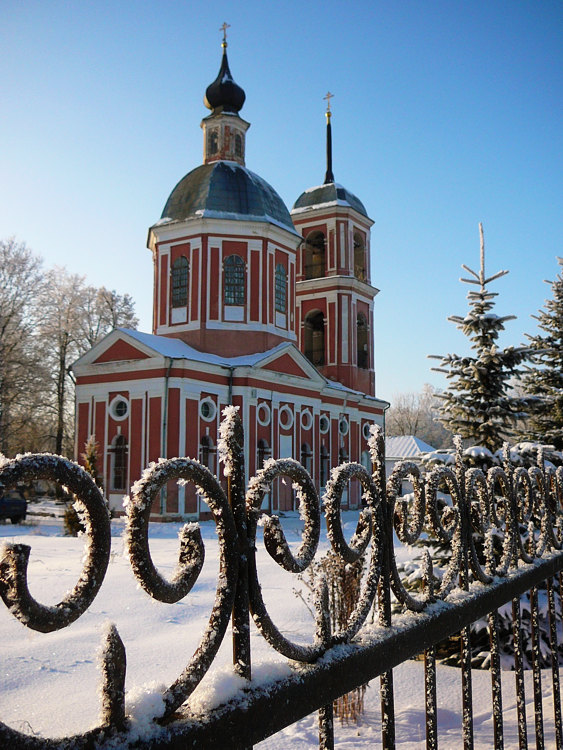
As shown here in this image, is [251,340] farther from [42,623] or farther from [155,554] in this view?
[42,623]

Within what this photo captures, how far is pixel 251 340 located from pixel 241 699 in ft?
69.1

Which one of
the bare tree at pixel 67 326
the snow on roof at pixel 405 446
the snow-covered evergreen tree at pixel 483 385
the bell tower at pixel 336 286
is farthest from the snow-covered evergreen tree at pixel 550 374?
the snow on roof at pixel 405 446

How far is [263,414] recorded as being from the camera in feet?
69.9

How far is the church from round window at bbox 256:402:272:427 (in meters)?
0.05

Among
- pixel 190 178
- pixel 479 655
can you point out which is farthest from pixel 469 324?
pixel 190 178

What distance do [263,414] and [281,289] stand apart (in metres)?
4.87

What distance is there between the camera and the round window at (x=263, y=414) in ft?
69.2

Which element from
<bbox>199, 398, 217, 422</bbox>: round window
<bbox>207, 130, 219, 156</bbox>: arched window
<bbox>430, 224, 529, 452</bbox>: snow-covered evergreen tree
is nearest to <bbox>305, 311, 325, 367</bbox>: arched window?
<bbox>207, 130, 219, 156</bbox>: arched window

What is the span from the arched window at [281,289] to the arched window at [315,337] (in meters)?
4.55

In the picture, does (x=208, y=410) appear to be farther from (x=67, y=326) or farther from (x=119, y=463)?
(x=67, y=326)

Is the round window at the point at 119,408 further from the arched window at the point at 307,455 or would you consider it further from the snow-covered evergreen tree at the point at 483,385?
the snow-covered evergreen tree at the point at 483,385

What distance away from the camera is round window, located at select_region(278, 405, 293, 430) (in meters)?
22.0

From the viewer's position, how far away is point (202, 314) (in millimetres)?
21672

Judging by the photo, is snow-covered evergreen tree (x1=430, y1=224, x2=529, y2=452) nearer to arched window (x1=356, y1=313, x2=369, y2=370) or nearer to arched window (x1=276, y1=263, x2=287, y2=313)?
arched window (x1=276, y1=263, x2=287, y2=313)
